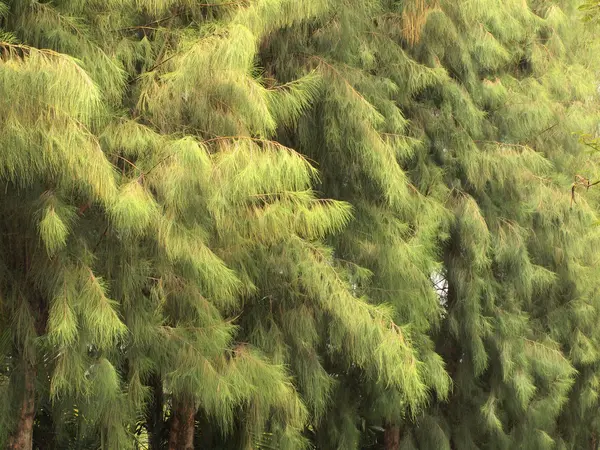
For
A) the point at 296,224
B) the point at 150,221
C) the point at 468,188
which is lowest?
the point at 468,188

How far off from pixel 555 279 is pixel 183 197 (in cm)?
553

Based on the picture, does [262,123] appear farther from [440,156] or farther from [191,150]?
[440,156]

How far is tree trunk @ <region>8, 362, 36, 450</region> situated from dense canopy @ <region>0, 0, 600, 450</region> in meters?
0.01

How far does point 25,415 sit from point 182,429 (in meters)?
1.91

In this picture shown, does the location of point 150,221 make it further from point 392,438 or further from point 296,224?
point 392,438

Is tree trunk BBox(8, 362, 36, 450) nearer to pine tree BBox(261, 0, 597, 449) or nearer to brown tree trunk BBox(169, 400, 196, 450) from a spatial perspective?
brown tree trunk BBox(169, 400, 196, 450)

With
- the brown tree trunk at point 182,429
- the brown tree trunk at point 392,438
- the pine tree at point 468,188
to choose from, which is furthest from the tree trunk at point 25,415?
the brown tree trunk at point 392,438

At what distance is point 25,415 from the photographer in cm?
623

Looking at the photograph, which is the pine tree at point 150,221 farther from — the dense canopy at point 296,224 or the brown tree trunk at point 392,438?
the brown tree trunk at point 392,438

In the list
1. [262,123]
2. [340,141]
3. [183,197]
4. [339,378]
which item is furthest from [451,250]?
[183,197]

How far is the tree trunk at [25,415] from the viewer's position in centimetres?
620

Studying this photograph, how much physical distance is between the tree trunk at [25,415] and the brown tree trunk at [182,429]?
5.81ft

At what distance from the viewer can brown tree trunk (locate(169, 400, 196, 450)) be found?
793cm

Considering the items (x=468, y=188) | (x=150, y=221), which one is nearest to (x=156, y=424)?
(x=150, y=221)
